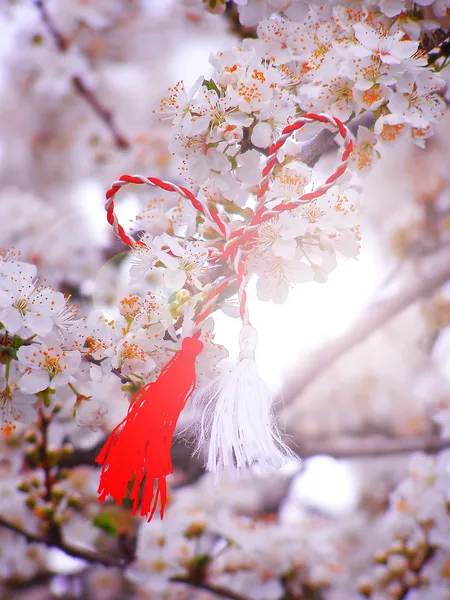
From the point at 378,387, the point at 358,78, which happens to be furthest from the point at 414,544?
the point at 378,387

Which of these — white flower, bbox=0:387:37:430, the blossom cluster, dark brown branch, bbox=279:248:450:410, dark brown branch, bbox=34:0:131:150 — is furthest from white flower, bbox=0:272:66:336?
dark brown branch, bbox=34:0:131:150

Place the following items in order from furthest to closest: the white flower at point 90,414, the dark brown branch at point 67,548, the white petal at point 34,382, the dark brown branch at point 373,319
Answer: the dark brown branch at point 373,319 < the dark brown branch at point 67,548 < the white flower at point 90,414 < the white petal at point 34,382

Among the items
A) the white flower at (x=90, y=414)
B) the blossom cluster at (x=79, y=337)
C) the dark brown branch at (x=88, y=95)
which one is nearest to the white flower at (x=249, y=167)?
the blossom cluster at (x=79, y=337)

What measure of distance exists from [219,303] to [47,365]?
0.25m

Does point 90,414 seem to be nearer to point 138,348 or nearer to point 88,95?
point 138,348

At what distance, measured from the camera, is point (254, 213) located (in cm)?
69

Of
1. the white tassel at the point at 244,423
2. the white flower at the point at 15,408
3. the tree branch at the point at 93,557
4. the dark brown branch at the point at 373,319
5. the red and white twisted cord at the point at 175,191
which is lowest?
the tree branch at the point at 93,557

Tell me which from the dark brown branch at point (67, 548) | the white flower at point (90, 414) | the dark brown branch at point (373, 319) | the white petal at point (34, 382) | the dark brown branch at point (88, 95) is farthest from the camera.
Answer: the dark brown branch at point (88, 95)

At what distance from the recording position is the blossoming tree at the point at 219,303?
688 mm

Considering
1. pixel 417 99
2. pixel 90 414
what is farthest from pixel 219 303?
pixel 417 99

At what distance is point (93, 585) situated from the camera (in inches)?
82.3

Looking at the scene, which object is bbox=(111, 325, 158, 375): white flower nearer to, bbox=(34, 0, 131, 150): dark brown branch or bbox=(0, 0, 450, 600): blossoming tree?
bbox=(0, 0, 450, 600): blossoming tree

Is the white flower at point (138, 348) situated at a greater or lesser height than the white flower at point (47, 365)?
greater

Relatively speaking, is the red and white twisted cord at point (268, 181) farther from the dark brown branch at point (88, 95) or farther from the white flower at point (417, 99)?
the dark brown branch at point (88, 95)
